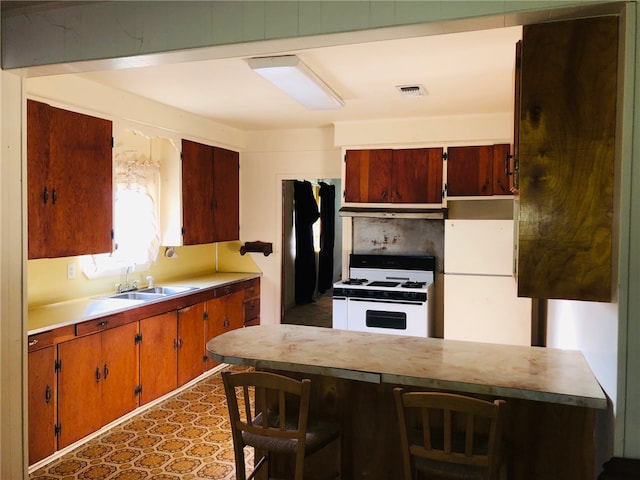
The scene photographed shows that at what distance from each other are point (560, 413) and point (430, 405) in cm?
65

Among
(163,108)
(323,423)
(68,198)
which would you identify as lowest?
(323,423)

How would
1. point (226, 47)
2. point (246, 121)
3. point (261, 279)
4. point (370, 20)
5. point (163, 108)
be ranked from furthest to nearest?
1. point (261, 279)
2. point (246, 121)
3. point (163, 108)
4. point (226, 47)
5. point (370, 20)

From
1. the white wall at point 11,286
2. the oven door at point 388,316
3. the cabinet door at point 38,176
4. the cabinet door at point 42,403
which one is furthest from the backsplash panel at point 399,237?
the white wall at point 11,286

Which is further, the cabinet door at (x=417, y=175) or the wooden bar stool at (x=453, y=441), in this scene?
the cabinet door at (x=417, y=175)

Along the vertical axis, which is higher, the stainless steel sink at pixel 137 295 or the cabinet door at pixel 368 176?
the cabinet door at pixel 368 176

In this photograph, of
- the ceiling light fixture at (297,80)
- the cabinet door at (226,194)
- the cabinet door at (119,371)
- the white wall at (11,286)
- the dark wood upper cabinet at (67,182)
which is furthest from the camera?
the cabinet door at (226,194)

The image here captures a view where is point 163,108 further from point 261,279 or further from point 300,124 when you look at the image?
point 261,279

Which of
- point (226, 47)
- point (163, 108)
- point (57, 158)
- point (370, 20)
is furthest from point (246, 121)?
point (370, 20)

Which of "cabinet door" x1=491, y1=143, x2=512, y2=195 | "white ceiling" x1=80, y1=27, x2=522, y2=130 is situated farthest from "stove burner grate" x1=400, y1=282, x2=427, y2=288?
"white ceiling" x1=80, y1=27, x2=522, y2=130

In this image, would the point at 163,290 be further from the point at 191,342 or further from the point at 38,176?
the point at 38,176

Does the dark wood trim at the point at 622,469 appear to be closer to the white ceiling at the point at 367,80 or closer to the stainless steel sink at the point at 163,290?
the white ceiling at the point at 367,80

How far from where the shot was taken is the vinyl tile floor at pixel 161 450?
9.76 feet

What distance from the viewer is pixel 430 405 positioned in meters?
1.73

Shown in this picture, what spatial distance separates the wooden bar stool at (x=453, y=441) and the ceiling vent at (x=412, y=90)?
2357 millimetres
